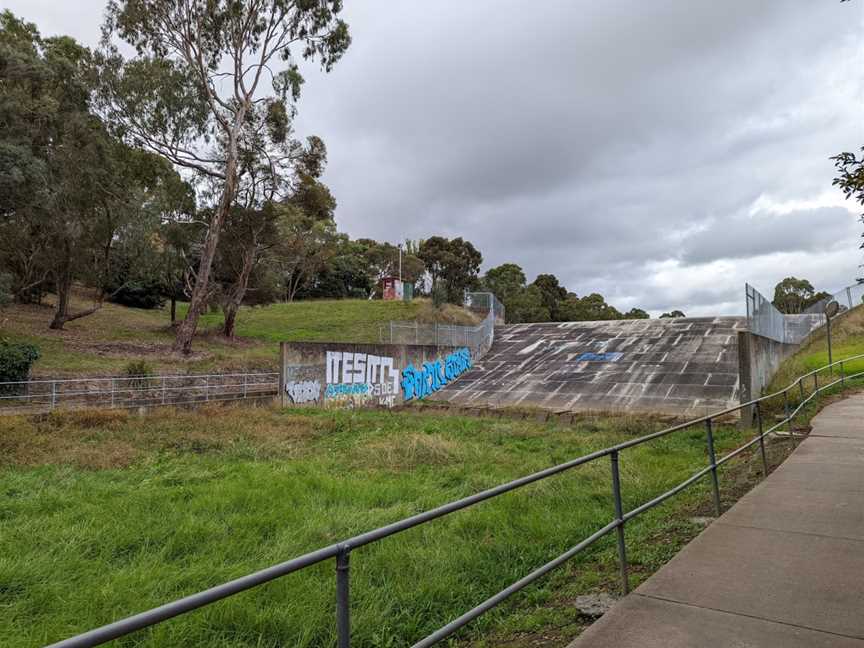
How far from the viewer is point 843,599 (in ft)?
12.6

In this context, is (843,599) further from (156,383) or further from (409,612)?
(156,383)

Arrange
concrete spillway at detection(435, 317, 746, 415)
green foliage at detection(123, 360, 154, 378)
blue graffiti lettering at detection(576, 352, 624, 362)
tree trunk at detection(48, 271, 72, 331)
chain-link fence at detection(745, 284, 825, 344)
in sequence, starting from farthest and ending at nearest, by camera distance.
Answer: tree trunk at detection(48, 271, 72, 331) → blue graffiti lettering at detection(576, 352, 624, 362) → concrete spillway at detection(435, 317, 746, 415) → green foliage at detection(123, 360, 154, 378) → chain-link fence at detection(745, 284, 825, 344)

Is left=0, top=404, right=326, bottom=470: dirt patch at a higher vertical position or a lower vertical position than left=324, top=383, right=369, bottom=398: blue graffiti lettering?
lower

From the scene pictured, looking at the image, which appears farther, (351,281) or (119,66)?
(351,281)

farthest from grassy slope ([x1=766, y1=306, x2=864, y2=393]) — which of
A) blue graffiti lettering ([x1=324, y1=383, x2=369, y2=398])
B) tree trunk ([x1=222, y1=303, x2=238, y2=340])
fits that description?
tree trunk ([x1=222, y1=303, x2=238, y2=340])

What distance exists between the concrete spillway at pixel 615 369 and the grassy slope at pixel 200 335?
8.13m

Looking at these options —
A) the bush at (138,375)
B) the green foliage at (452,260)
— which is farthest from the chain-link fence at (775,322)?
the green foliage at (452,260)

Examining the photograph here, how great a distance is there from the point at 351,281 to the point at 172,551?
65539 millimetres

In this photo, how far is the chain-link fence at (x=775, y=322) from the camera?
1647 cm

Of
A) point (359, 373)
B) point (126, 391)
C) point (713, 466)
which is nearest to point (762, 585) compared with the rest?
point (713, 466)

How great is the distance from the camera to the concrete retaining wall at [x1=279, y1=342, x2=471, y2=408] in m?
19.5

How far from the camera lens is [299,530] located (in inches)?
247

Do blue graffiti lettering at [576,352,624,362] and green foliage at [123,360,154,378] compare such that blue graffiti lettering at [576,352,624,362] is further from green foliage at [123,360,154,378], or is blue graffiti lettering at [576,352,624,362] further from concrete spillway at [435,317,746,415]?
green foliage at [123,360,154,378]

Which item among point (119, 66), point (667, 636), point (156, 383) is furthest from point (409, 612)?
point (119, 66)
